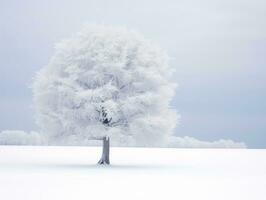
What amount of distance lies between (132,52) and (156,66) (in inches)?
78.2

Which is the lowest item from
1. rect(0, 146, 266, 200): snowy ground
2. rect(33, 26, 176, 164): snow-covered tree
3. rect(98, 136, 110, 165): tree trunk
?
rect(0, 146, 266, 200): snowy ground

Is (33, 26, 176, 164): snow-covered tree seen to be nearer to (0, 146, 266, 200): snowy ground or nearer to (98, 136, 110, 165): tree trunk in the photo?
(98, 136, 110, 165): tree trunk

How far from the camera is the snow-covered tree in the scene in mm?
41656

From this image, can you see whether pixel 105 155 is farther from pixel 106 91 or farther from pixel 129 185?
pixel 129 185

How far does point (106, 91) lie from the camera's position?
4156cm

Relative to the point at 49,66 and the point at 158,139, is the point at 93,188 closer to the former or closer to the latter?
the point at 158,139

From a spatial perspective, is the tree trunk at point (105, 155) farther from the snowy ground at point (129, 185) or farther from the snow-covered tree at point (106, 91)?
the snowy ground at point (129, 185)

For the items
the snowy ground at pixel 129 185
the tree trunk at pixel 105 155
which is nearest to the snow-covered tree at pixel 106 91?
the tree trunk at pixel 105 155

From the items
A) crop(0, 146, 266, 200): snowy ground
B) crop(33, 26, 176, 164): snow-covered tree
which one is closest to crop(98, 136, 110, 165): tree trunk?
crop(33, 26, 176, 164): snow-covered tree

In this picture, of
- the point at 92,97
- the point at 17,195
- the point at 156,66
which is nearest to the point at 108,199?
the point at 17,195

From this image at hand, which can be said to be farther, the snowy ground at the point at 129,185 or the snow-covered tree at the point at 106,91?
the snow-covered tree at the point at 106,91

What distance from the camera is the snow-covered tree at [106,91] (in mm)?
41656

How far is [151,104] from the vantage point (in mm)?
42750

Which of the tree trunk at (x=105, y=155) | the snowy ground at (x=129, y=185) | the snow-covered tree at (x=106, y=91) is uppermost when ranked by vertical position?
the snow-covered tree at (x=106, y=91)
